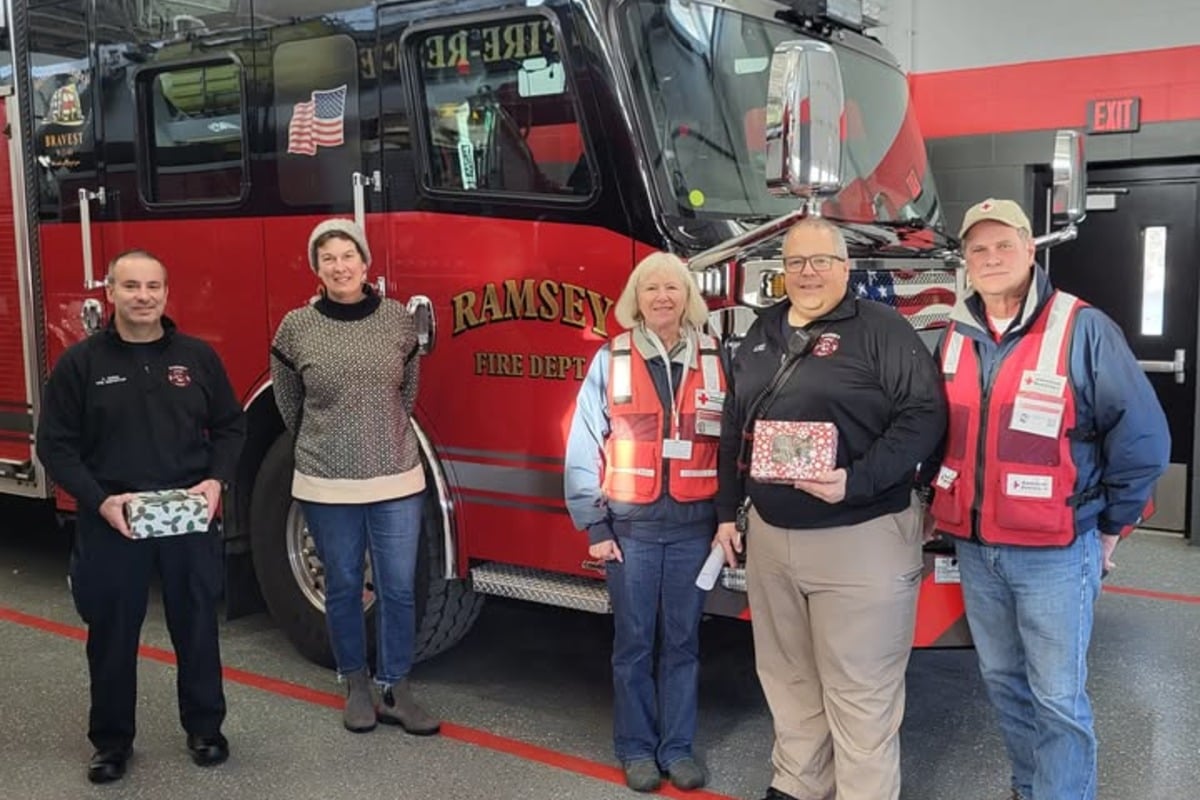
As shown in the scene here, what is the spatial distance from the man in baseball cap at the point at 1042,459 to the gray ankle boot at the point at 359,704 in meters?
2.17

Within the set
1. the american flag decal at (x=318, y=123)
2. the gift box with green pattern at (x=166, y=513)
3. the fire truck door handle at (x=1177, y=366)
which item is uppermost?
the american flag decal at (x=318, y=123)

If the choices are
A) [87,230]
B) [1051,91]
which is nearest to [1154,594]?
[1051,91]

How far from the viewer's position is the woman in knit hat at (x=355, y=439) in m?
4.09

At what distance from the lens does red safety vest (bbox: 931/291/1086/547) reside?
3.00 metres

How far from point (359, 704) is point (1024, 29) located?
5.83 m

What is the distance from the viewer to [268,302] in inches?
191

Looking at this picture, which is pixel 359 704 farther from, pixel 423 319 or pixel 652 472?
pixel 652 472

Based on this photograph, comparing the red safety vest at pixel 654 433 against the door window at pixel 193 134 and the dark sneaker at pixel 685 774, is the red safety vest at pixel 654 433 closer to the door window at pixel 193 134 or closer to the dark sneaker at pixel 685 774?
the dark sneaker at pixel 685 774

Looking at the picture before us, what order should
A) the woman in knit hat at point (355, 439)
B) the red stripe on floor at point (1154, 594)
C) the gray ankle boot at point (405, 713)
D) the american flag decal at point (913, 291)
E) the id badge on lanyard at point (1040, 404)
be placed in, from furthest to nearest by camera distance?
→ the red stripe on floor at point (1154, 594) < the gray ankle boot at point (405, 713) < the woman in knit hat at point (355, 439) < the american flag decal at point (913, 291) < the id badge on lanyard at point (1040, 404)

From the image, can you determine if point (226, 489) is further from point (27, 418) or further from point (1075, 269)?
point (1075, 269)

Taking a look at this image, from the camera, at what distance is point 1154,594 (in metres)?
6.07

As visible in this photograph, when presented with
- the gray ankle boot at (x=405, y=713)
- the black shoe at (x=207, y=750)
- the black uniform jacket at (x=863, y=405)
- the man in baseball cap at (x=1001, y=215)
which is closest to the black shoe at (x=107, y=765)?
the black shoe at (x=207, y=750)

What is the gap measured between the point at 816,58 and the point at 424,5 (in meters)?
1.59

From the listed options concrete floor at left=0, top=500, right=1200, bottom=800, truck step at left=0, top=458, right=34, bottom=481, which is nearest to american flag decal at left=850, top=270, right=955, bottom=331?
concrete floor at left=0, top=500, right=1200, bottom=800
